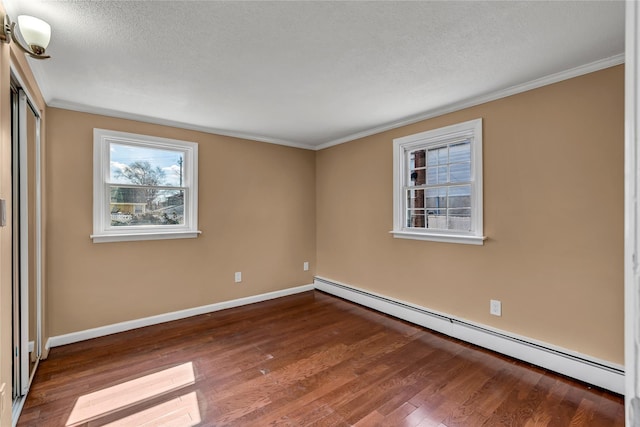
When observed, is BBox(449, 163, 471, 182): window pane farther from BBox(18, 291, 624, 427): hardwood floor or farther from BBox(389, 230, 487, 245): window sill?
BBox(18, 291, 624, 427): hardwood floor

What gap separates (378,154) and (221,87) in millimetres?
2012

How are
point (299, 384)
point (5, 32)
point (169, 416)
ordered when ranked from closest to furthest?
point (5, 32), point (169, 416), point (299, 384)

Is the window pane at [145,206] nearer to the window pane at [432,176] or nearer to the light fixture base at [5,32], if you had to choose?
the light fixture base at [5,32]

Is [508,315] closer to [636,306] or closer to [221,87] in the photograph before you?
[636,306]

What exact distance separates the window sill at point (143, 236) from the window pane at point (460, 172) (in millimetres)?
2891

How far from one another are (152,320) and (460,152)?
3.70 meters

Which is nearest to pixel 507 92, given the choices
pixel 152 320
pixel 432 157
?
pixel 432 157

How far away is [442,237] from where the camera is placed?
3072 mm

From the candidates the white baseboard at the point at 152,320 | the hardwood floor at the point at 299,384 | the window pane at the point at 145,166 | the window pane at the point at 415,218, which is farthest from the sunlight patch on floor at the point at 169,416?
the window pane at the point at 415,218

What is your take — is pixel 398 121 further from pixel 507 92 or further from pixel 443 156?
pixel 507 92

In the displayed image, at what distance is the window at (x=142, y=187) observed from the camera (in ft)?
10.0

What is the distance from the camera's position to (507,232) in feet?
8.64

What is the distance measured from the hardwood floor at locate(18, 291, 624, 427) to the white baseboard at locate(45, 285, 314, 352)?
0.29ft

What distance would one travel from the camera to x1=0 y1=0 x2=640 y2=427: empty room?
5.85ft
